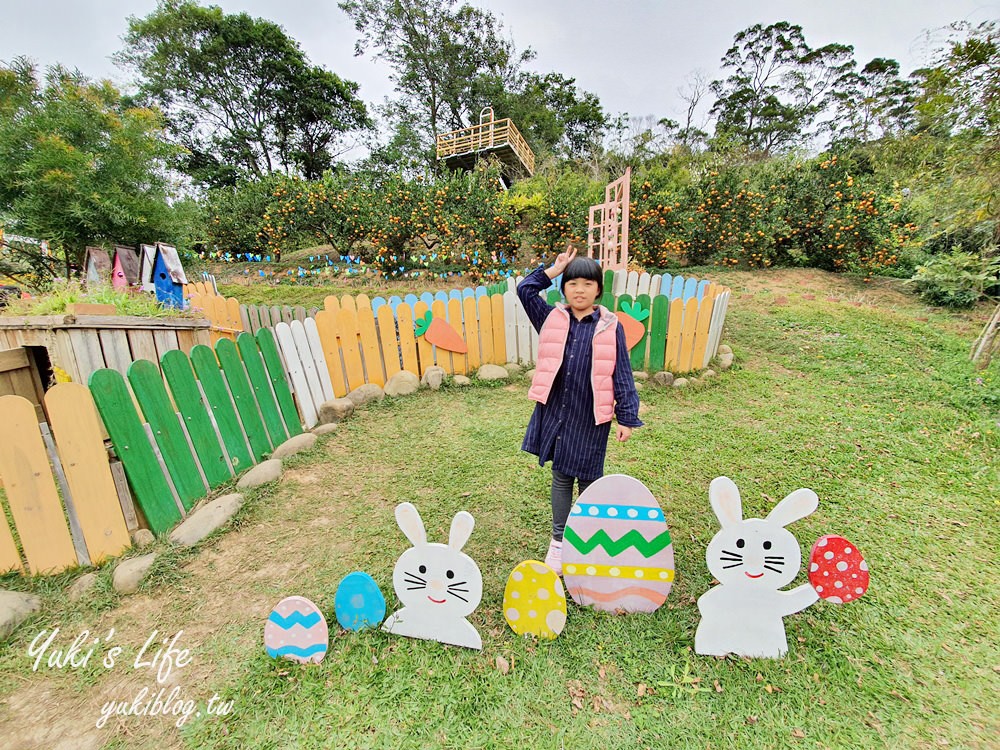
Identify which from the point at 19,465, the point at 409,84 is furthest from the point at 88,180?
the point at 409,84

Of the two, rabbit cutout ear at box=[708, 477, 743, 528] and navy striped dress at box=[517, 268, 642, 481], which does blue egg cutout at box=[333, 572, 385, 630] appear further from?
rabbit cutout ear at box=[708, 477, 743, 528]

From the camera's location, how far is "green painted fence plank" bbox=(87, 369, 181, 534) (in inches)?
91.3

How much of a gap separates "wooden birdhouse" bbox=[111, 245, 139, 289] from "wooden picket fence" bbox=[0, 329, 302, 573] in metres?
3.25

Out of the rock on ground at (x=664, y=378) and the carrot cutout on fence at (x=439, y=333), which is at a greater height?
the carrot cutout on fence at (x=439, y=333)

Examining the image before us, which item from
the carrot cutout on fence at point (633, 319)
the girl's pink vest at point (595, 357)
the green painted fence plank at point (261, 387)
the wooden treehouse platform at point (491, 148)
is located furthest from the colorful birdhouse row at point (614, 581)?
the wooden treehouse platform at point (491, 148)

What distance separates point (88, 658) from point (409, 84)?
32106 mm

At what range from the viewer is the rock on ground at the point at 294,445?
348 centimetres

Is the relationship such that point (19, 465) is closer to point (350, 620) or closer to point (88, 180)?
point (350, 620)

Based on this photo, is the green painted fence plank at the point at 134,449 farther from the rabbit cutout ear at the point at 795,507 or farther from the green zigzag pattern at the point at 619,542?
the rabbit cutout ear at the point at 795,507

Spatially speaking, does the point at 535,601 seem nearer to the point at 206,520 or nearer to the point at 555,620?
the point at 555,620

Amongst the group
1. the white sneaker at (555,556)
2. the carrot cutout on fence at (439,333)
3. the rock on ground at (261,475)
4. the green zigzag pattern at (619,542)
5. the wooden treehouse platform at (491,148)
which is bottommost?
the white sneaker at (555,556)

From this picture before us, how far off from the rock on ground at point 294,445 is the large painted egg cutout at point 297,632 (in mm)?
1856

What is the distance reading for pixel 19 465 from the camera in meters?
A: 2.12

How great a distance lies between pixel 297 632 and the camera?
1.81 m
